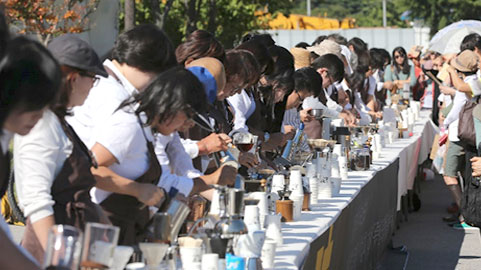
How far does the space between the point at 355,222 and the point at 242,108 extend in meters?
1.01

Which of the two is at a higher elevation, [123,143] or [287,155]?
[123,143]

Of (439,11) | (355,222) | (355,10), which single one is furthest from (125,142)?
(355,10)

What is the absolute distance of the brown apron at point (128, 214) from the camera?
13.1ft

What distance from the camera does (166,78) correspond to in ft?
12.5

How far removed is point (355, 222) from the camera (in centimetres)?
670

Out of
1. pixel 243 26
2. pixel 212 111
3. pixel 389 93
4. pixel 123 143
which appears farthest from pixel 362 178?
pixel 243 26

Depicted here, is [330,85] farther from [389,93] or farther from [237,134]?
[389,93]

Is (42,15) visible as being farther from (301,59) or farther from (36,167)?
(36,167)

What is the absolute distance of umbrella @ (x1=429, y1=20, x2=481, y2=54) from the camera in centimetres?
1558

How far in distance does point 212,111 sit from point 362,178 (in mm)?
2636

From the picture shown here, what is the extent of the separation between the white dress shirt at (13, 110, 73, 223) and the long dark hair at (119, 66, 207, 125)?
58cm

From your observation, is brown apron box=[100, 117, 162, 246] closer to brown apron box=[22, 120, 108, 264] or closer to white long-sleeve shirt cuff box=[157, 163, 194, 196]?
white long-sleeve shirt cuff box=[157, 163, 194, 196]

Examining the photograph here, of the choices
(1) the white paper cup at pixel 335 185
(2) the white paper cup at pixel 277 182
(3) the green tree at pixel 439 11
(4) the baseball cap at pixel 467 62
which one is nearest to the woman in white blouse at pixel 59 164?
(2) the white paper cup at pixel 277 182

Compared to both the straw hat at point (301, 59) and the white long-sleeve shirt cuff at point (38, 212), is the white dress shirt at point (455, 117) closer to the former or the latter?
the straw hat at point (301, 59)
